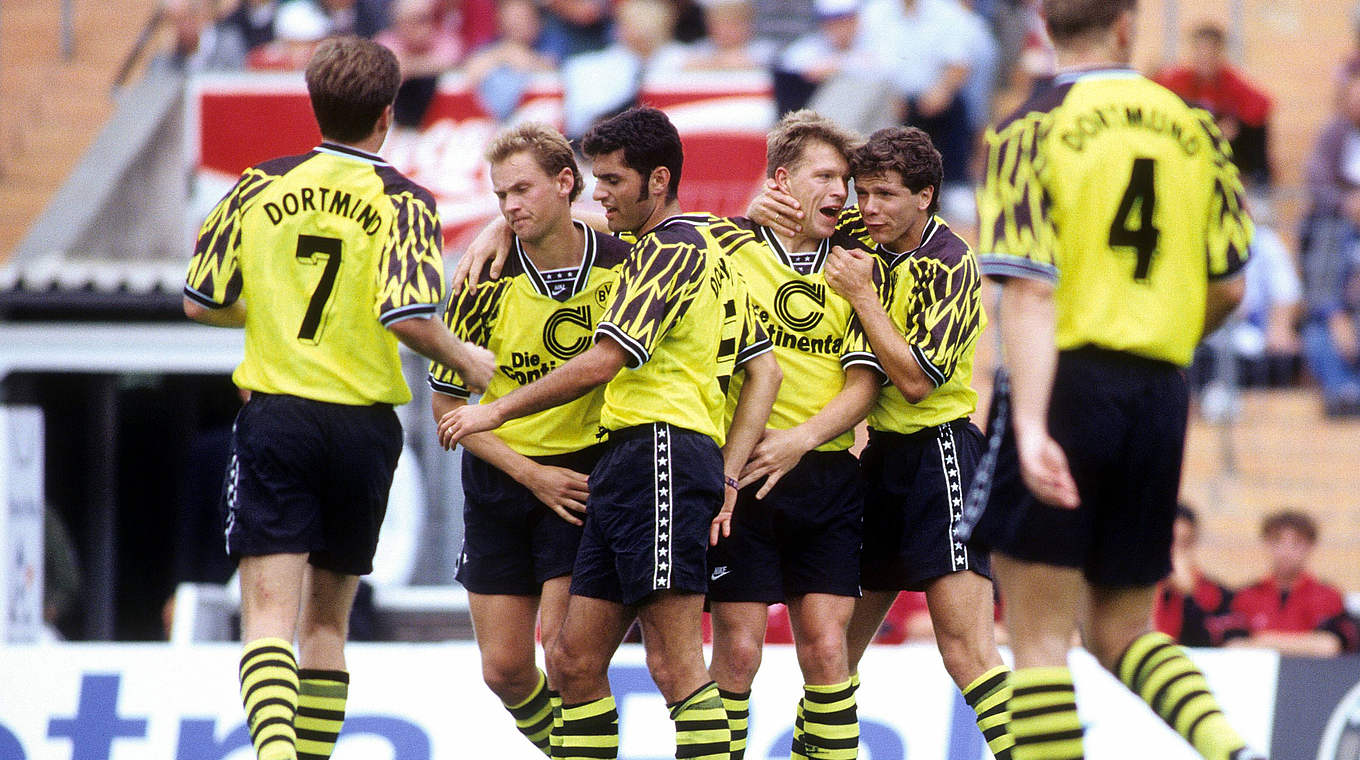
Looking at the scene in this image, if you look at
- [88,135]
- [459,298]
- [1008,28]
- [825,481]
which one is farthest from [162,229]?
[825,481]

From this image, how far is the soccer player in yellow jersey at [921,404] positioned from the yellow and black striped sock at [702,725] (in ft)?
2.77

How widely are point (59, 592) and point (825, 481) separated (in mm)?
6741

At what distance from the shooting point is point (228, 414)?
12.1 m

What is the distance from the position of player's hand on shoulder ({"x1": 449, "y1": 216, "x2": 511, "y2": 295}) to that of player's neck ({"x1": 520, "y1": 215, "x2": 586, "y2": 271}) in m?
0.09

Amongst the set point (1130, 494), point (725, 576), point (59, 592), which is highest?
point (1130, 494)

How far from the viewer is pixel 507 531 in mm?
5926

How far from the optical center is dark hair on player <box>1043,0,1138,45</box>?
4.60 meters

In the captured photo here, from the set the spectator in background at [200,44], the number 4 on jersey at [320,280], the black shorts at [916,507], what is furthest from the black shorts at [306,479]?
the spectator in background at [200,44]

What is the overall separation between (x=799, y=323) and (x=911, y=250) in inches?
18.1

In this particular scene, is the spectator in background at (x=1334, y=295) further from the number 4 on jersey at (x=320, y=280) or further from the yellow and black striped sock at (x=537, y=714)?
the number 4 on jersey at (x=320, y=280)

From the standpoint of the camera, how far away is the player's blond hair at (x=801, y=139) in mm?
5793

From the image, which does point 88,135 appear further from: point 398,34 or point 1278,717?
point 1278,717

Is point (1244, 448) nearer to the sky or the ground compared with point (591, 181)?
nearer to the ground

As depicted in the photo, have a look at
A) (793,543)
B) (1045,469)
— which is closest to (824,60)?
(793,543)
